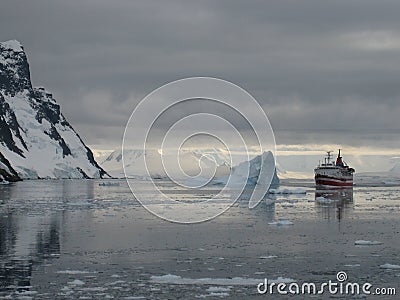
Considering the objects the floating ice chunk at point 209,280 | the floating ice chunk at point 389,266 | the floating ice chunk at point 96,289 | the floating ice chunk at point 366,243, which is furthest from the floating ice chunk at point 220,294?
the floating ice chunk at point 366,243

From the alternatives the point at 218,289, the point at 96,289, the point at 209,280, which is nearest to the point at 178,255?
the point at 209,280

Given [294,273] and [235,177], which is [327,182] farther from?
[294,273]

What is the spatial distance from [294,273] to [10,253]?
44.2 feet

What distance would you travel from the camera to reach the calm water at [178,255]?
79.5ft

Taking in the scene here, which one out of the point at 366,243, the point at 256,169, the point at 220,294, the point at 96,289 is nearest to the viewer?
the point at 220,294

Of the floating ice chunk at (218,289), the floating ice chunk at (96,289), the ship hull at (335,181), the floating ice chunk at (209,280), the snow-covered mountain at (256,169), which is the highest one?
the snow-covered mountain at (256,169)

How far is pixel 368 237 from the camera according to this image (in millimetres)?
39625

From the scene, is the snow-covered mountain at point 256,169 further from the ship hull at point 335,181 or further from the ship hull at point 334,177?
the ship hull at point 335,181

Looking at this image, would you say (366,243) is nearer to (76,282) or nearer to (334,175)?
(76,282)

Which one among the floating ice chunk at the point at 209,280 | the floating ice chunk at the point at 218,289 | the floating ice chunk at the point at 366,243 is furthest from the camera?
the floating ice chunk at the point at 366,243

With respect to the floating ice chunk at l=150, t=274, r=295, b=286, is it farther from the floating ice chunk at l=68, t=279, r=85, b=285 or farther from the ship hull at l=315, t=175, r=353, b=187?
the ship hull at l=315, t=175, r=353, b=187

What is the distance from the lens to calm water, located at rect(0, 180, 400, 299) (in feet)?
79.5

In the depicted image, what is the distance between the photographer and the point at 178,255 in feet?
105

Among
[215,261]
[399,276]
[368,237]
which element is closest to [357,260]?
[399,276]
